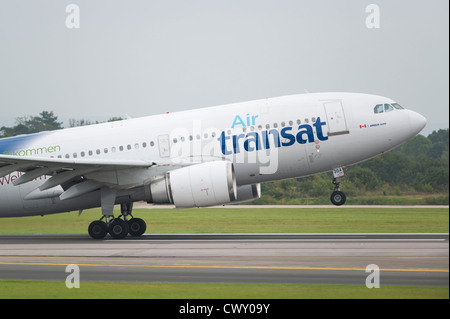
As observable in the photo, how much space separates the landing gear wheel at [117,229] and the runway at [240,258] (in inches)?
18.5

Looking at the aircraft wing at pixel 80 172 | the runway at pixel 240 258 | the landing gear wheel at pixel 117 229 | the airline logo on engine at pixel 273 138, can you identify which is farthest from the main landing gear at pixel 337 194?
the landing gear wheel at pixel 117 229

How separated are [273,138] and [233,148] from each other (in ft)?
5.35

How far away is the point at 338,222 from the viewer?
117 ft

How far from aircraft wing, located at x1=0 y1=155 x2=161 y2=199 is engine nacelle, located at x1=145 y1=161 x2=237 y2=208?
201 cm

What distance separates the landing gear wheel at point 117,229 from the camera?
93.4 ft

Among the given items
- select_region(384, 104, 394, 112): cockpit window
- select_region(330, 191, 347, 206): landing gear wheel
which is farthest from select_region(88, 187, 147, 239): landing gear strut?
select_region(384, 104, 394, 112): cockpit window

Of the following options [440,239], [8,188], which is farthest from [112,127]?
[440,239]

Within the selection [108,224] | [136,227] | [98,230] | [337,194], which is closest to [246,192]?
[337,194]

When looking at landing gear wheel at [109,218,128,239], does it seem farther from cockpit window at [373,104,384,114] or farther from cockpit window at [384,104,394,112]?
cockpit window at [384,104,394,112]

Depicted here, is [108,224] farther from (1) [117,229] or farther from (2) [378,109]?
(2) [378,109]

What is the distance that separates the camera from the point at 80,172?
27125 millimetres

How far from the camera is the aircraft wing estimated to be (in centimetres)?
2600

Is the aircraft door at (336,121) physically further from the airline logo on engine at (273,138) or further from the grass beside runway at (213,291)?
the grass beside runway at (213,291)

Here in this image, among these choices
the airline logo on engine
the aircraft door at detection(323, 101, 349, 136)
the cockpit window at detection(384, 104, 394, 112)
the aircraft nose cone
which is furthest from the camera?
the cockpit window at detection(384, 104, 394, 112)
